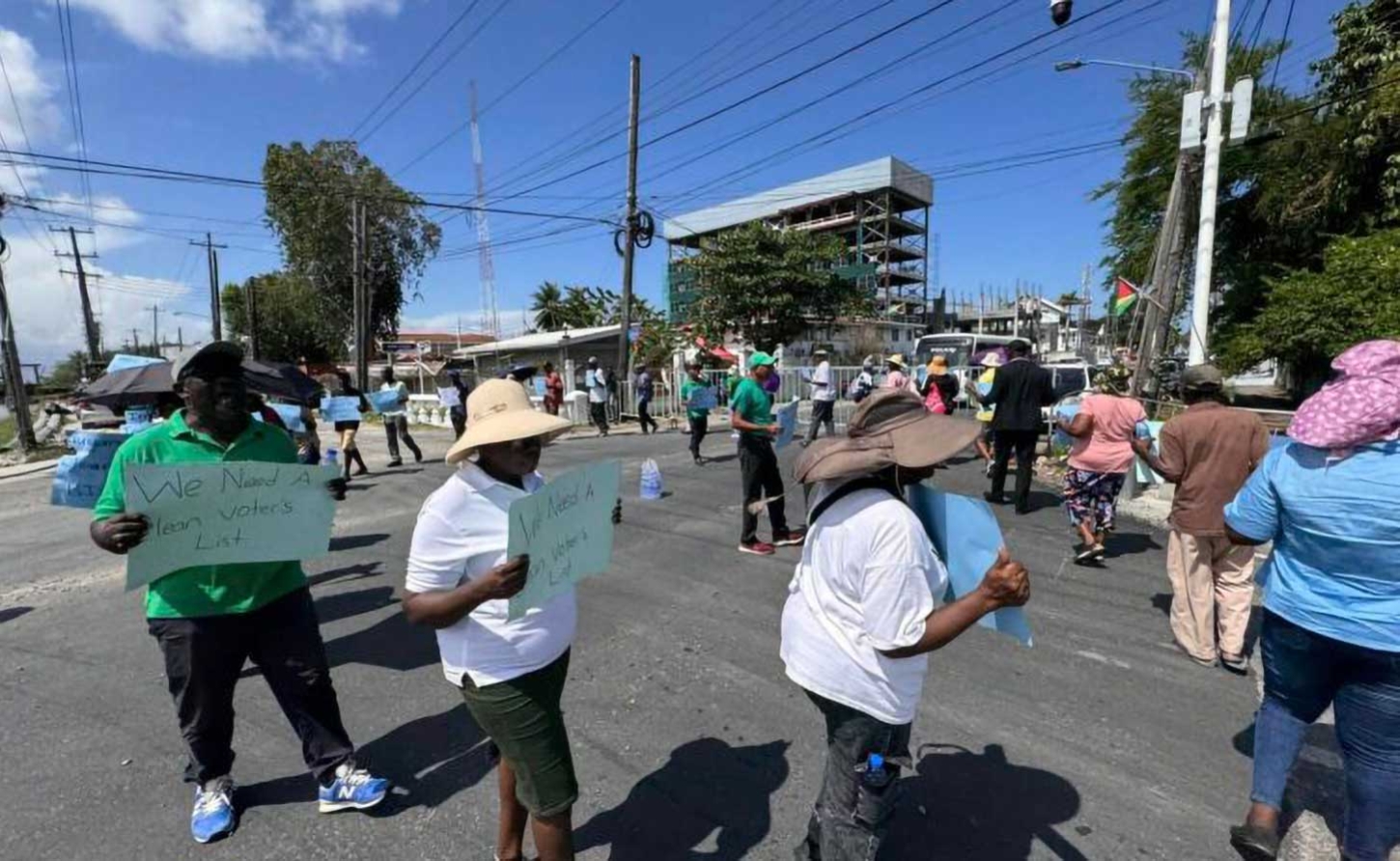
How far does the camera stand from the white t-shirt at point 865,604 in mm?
1591

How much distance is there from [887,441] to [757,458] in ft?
14.0

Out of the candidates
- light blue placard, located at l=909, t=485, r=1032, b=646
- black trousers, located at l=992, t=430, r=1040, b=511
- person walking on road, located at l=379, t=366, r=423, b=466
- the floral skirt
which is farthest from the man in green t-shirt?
person walking on road, located at l=379, t=366, r=423, b=466

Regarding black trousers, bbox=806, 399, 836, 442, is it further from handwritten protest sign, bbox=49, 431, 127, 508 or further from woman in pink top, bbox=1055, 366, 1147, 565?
handwritten protest sign, bbox=49, 431, 127, 508

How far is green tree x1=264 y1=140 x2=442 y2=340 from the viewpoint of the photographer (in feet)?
109

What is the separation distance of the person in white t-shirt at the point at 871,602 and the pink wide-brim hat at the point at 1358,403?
1.15 m

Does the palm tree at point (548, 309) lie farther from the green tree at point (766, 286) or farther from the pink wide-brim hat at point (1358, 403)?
the pink wide-brim hat at point (1358, 403)

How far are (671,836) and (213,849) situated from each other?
165 cm

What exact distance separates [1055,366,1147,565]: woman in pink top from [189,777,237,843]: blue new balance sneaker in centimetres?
572

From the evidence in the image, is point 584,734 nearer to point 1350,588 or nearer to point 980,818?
point 980,818

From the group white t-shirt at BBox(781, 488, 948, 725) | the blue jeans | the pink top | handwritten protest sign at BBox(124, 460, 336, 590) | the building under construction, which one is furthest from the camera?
the building under construction

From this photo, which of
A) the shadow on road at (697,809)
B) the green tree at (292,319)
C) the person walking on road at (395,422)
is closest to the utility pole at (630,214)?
the person walking on road at (395,422)

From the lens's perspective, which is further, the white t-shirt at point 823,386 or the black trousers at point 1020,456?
the white t-shirt at point 823,386

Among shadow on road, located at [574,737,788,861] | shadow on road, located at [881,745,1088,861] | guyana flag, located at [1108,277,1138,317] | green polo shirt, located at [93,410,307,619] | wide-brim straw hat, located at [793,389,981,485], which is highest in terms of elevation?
guyana flag, located at [1108,277,1138,317]

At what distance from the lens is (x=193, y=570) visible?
7.77 feet
